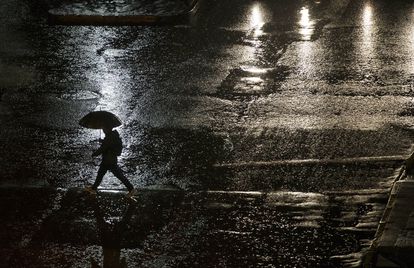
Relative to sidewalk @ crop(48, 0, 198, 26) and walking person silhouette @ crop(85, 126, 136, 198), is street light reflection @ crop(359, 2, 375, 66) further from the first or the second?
walking person silhouette @ crop(85, 126, 136, 198)

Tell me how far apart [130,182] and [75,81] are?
511cm

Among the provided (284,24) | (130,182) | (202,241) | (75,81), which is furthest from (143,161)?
(284,24)

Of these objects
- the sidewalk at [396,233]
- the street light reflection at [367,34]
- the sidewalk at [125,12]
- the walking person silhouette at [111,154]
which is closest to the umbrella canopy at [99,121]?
the walking person silhouette at [111,154]

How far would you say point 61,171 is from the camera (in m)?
12.6

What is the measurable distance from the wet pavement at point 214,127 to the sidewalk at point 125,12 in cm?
35

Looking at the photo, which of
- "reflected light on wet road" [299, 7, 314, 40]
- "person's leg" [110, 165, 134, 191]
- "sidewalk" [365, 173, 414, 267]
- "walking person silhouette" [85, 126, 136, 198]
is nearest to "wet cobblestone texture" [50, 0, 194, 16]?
"reflected light on wet road" [299, 7, 314, 40]

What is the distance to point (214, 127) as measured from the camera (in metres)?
13.9

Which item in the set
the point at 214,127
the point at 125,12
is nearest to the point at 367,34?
the point at 214,127

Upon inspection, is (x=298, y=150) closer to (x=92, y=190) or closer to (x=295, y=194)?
A: (x=295, y=194)

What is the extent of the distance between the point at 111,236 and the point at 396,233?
4095 mm

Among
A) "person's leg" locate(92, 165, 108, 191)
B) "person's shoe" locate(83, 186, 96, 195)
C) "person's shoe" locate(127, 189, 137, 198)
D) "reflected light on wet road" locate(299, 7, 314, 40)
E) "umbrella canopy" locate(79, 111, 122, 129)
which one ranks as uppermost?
"umbrella canopy" locate(79, 111, 122, 129)

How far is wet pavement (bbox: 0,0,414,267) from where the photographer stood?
33.7ft

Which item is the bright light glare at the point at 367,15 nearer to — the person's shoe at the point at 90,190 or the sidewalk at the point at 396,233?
the sidewalk at the point at 396,233

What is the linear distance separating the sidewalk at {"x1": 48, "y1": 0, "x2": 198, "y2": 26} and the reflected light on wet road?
10.3ft
